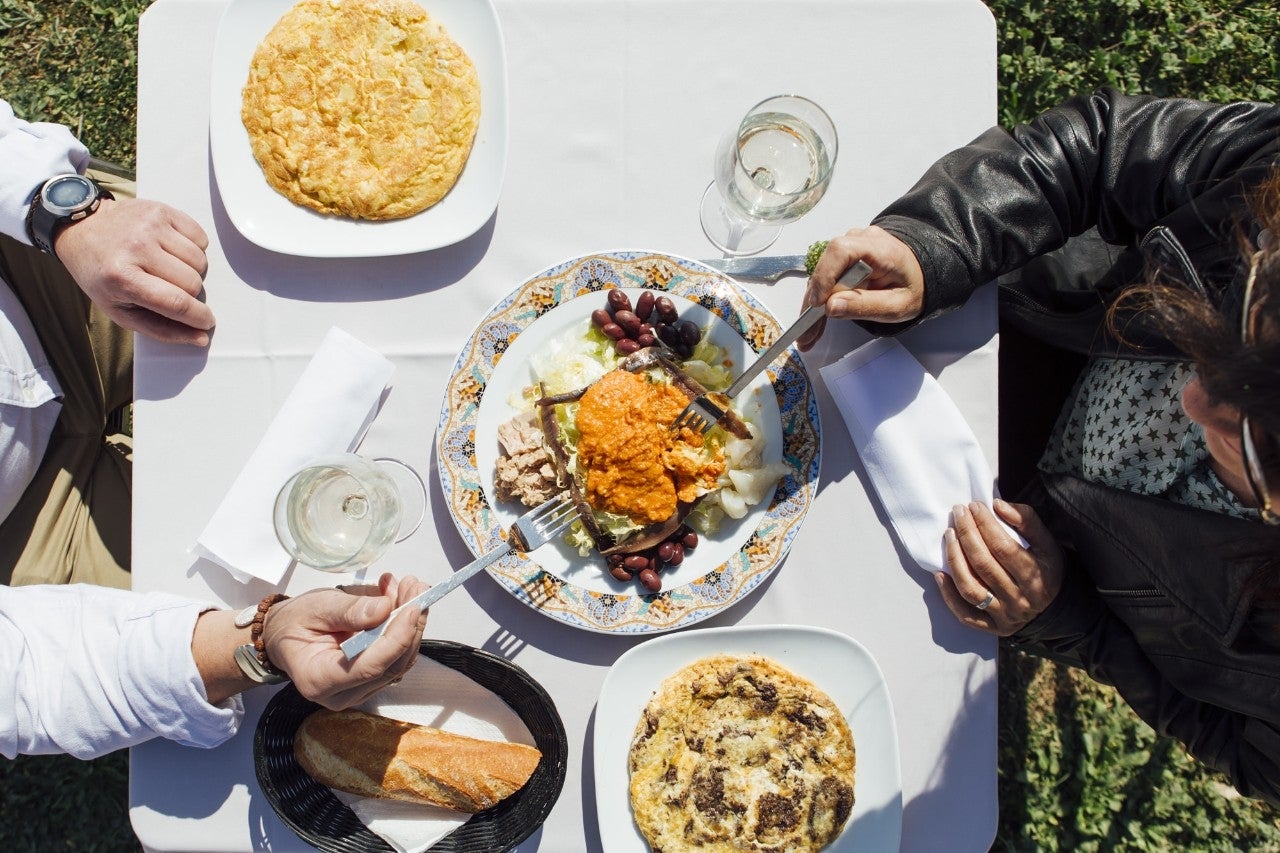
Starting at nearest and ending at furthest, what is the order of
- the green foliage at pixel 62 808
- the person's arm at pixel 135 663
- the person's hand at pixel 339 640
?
1. the person's hand at pixel 339 640
2. the person's arm at pixel 135 663
3. the green foliage at pixel 62 808

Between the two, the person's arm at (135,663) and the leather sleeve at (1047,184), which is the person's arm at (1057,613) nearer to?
the leather sleeve at (1047,184)

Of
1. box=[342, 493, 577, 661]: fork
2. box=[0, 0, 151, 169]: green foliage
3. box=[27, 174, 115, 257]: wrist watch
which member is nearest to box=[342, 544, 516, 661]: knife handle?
box=[342, 493, 577, 661]: fork

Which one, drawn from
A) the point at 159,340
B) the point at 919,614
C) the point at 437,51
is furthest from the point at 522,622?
the point at 437,51

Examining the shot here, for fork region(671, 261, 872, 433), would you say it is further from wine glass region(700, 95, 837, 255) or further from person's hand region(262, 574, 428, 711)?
person's hand region(262, 574, 428, 711)

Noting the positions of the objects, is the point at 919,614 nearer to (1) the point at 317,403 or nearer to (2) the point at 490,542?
(2) the point at 490,542

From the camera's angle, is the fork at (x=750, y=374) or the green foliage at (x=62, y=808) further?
the green foliage at (x=62, y=808)

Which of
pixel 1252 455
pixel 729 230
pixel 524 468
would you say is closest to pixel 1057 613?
pixel 1252 455

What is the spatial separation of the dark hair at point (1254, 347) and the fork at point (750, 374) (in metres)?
0.58

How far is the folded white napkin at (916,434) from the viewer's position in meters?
2.10

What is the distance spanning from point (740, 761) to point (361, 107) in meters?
1.88

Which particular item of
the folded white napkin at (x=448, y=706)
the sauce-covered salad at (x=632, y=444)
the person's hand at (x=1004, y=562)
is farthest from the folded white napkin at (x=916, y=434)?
the folded white napkin at (x=448, y=706)

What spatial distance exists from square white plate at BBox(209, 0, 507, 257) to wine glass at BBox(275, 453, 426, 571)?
55 centimetres

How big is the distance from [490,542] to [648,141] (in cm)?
112

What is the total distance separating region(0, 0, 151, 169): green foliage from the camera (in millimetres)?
3467
